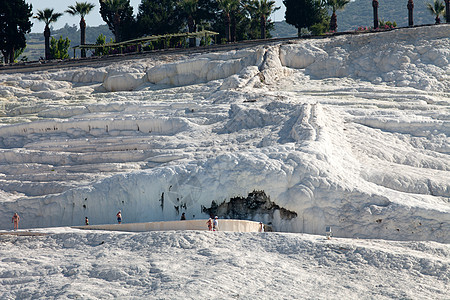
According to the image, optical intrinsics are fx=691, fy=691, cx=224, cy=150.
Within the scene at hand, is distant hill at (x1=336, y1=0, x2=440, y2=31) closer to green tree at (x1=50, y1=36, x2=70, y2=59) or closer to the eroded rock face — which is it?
green tree at (x1=50, y1=36, x2=70, y2=59)

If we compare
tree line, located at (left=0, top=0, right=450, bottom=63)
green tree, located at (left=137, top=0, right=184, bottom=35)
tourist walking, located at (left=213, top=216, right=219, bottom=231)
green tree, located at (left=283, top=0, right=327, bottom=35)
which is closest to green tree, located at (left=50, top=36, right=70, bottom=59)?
tree line, located at (left=0, top=0, right=450, bottom=63)

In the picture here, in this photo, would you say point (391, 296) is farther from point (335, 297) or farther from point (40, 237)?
point (40, 237)

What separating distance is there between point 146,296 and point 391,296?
411 centimetres

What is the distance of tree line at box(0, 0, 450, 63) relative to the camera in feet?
128

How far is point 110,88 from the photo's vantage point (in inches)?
1166

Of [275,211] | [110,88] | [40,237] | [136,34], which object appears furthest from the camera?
[136,34]

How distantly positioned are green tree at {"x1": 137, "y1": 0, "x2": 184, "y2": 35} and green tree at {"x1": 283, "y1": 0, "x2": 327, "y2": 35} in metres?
8.44

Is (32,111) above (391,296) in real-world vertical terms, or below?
above

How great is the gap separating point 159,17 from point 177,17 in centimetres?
196

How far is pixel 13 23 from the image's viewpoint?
39875 mm

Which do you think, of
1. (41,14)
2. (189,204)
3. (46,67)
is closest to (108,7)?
(41,14)

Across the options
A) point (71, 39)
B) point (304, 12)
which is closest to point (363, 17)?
point (71, 39)

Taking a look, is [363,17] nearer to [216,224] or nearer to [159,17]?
[159,17]

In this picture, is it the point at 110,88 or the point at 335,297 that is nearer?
the point at 335,297
